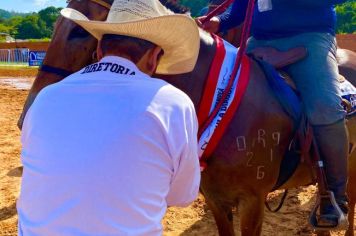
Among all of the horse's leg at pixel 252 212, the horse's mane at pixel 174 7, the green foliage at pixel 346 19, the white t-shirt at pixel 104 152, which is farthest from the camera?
the green foliage at pixel 346 19

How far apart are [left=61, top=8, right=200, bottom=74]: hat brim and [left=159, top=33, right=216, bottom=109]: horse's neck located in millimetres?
570

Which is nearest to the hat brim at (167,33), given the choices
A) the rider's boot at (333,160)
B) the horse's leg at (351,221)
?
the rider's boot at (333,160)

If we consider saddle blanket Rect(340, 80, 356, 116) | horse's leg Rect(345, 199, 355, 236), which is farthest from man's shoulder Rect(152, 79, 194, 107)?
horse's leg Rect(345, 199, 355, 236)

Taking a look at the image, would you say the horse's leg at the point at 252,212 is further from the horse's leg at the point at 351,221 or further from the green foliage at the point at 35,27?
the green foliage at the point at 35,27

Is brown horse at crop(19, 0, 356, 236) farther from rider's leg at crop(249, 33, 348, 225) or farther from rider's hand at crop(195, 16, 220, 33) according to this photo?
rider's hand at crop(195, 16, 220, 33)

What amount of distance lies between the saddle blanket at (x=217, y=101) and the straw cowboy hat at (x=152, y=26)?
27.5 inches

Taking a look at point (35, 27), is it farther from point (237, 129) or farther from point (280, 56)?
point (237, 129)

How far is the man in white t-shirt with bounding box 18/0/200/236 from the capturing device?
4.91 ft

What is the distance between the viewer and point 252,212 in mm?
3021

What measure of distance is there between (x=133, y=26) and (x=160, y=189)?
1.98ft

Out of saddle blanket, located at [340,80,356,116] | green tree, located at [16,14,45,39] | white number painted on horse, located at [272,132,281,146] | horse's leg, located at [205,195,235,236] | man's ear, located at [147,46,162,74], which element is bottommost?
green tree, located at [16,14,45,39]

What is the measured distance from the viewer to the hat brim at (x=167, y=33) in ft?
5.53

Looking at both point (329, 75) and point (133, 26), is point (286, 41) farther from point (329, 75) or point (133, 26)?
point (133, 26)

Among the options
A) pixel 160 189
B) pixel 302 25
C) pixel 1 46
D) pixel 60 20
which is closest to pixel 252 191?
pixel 302 25
